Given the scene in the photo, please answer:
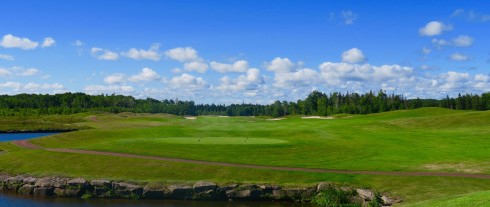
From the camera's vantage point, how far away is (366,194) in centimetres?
3422

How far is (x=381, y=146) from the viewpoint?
2258 inches

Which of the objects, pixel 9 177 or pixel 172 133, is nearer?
pixel 9 177

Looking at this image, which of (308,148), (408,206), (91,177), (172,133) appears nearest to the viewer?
(408,206)

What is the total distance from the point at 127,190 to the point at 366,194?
20519 mm

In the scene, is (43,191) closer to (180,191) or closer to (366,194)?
(180,191)

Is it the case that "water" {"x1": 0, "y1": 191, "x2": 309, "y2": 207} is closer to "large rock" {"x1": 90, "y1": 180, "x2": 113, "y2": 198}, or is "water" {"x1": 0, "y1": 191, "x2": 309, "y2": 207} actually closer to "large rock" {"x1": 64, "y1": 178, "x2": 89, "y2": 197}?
"large rock" {"x1": 64, "y1": 178, "x2": 89, "y2": 197}

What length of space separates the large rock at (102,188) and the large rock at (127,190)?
47 centimetres

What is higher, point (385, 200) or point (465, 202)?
point (465, 202)

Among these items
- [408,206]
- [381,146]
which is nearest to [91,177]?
[408,206]

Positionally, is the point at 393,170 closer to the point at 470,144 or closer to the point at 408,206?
the point at 408,206

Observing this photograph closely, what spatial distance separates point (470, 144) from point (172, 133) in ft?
154

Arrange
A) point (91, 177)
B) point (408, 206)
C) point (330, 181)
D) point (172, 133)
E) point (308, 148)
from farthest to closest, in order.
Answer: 1. point (172, 133)
2. point (308, 148)
3. point (91, 177)
4. point (330, 181)
5. point (408, 206)

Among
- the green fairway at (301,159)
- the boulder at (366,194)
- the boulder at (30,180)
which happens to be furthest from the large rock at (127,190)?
the boulder at (366,194)

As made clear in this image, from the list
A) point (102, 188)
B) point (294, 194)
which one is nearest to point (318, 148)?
point (294, 194)
